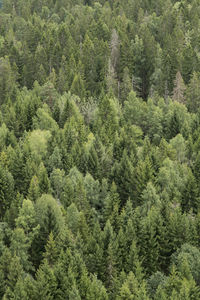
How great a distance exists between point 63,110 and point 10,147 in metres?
20.7

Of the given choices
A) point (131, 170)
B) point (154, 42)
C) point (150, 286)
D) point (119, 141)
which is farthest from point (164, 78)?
point (150, 286)

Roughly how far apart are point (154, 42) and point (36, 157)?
67854 mm

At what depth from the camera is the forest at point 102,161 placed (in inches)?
2413

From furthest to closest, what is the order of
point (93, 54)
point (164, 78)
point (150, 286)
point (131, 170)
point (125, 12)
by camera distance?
point (125, 12) → point (93, 54) → point (164, 78) → point (131, 170) → point (150, 286)

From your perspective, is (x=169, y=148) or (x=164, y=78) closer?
(x=169, y=148)

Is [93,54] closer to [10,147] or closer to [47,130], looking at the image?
[47,130]

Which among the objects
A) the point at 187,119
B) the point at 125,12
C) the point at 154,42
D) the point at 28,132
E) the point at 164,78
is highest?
the point at 125,12

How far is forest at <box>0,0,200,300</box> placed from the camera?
6128cm

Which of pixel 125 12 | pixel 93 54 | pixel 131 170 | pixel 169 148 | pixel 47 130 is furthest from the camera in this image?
pixel 125 12

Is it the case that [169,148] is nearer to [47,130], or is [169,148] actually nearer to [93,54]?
Result: [47,130]

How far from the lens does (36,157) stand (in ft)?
289

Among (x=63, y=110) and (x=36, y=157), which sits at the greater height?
(x=63, y=110)

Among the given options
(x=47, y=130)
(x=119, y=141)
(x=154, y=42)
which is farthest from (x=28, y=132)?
(x=154, y=42)

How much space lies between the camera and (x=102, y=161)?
87375 millimetres
